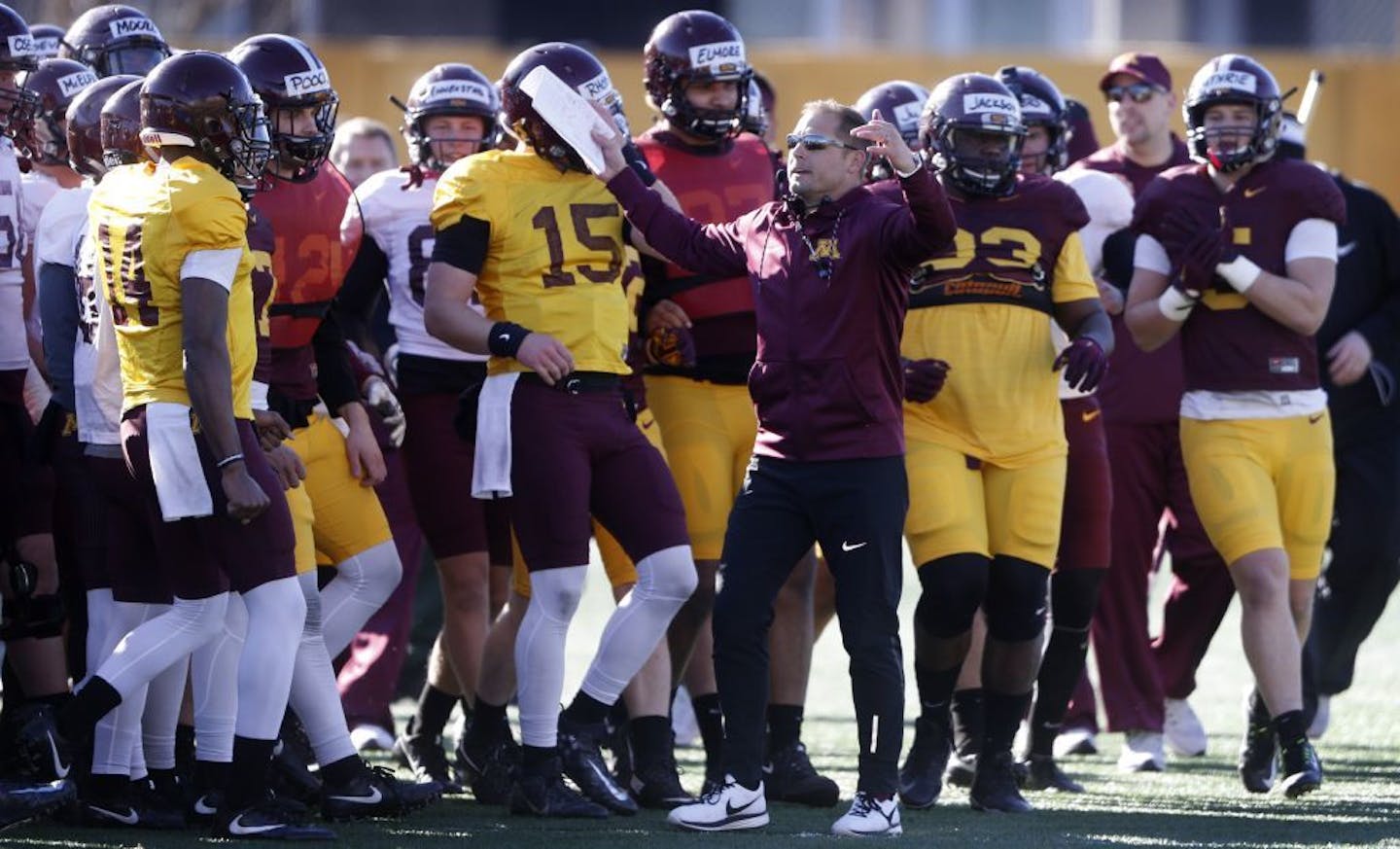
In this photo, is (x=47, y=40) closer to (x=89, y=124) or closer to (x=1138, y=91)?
(x=89, y=124)

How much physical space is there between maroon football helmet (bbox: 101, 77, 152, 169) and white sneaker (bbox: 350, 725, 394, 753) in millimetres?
2621

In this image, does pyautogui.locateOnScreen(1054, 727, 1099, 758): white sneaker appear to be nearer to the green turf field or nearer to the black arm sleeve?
the green turf field

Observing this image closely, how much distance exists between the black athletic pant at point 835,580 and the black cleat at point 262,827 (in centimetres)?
107

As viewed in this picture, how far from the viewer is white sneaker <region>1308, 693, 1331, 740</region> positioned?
8523mm

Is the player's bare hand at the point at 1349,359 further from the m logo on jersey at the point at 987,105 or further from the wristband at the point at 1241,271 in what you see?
the m logo on jersey at the point at 987,105

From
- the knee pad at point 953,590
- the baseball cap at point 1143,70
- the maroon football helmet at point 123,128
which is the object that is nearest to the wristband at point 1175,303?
the knee pad at point 953,590

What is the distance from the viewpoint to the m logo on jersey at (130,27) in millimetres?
7402

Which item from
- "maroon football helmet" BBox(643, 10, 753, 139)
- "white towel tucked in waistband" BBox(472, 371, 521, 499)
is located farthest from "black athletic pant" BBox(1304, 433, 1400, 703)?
"white towel tucked in waistband" BBox(472, 371, 521, 499)

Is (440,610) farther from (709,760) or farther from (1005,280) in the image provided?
(1005,280)

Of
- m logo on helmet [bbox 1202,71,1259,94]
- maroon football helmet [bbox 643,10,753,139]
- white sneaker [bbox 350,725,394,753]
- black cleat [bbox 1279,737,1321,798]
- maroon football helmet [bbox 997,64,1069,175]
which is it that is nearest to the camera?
black cleat [bbox 1279,737,1321,798]

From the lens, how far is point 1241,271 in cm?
695

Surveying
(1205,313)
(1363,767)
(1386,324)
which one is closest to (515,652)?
(1205,313)

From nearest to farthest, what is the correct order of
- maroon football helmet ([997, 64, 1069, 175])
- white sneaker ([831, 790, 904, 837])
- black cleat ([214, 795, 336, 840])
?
black cleat ([214, 795, 336, 840])
white sneaker ([831, 790, 904, 837])
maroon football helmet ([997, 64, 1069, 175])

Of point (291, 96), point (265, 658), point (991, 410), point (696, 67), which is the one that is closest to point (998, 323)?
point (991, 410)
